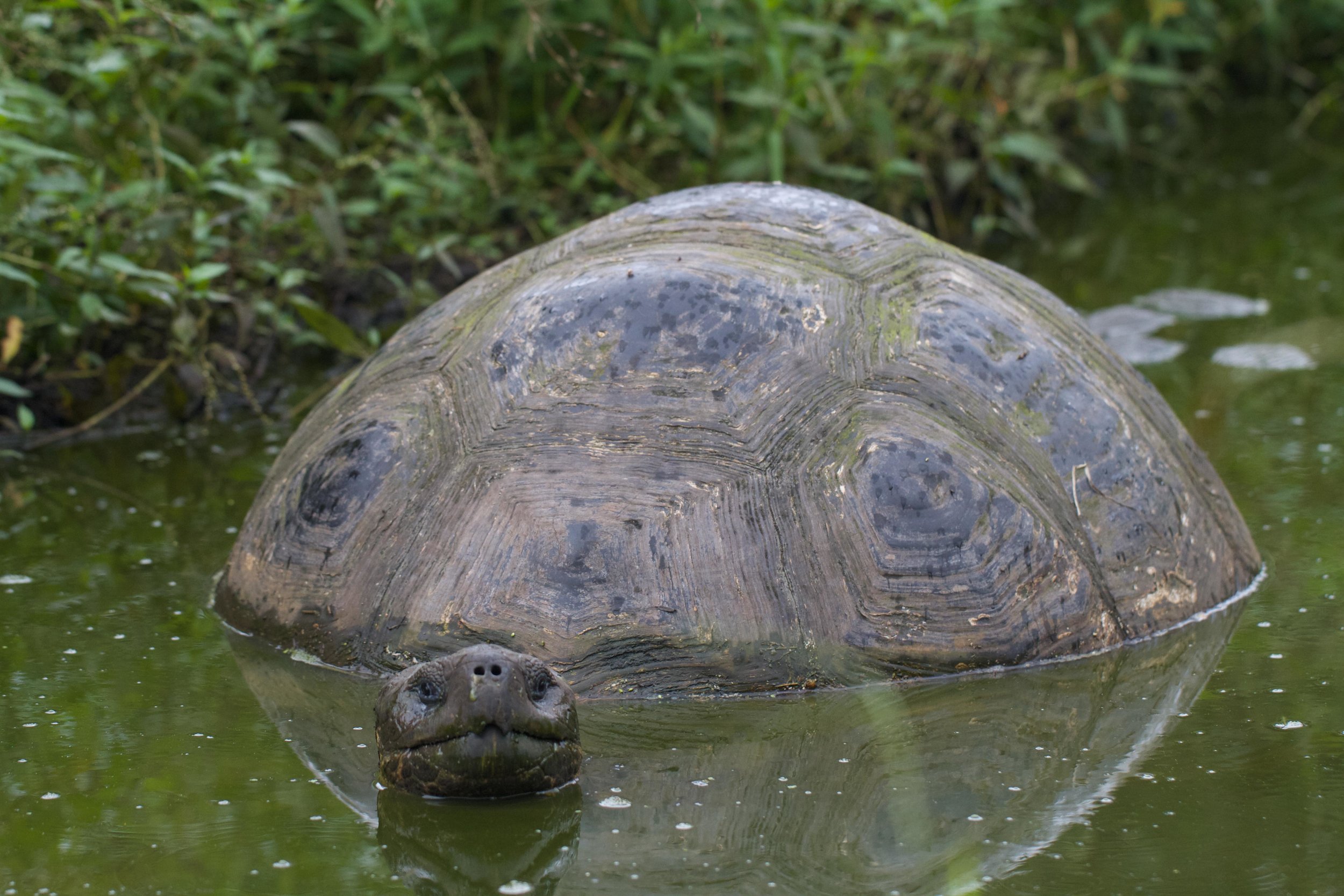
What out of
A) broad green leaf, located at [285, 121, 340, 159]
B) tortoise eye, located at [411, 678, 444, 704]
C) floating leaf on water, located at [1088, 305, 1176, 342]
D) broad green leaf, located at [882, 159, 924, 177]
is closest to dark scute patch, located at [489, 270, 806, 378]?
tortoise eye, located at [411, 678, 444, 704]

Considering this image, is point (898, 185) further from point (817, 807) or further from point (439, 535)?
point (817, 807)

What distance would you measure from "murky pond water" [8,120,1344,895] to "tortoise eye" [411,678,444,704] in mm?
168

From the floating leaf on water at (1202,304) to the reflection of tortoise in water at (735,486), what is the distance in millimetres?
2688

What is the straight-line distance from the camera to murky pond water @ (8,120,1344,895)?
2250 millimetres

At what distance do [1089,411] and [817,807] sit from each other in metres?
1.20

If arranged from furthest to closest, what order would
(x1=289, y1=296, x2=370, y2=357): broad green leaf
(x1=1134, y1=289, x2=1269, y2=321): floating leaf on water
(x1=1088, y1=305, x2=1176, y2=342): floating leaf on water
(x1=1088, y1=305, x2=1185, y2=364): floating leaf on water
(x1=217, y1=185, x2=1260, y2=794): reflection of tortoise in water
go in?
(x1=1134, y1=289, x2=1269, y2=321): floating leaf on water → (x1=1088, y1=305, x2=1176, y2=342): floating leaf on water → (x1=1088, y1=305, x2=1185, y2=364): floating leaf on water → (x1=289, y1=296, x2=370, y2=357): broad green leaf → (x1=217, y1=185, x2=1260, y2=794): reflection of tortoise in water

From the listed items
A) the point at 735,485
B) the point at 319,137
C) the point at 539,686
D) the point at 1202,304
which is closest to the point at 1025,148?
the point at 1202,304

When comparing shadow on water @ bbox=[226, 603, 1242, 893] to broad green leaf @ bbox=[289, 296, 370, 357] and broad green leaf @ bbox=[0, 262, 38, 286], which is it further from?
broad green leaf @ bbox=[289, 296, 370, 357]

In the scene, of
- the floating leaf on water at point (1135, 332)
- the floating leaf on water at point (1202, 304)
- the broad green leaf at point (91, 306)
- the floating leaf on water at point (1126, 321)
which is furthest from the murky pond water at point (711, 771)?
the floating leaf on water at point (1202, 304)

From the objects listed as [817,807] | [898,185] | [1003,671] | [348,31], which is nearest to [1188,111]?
[898,185]

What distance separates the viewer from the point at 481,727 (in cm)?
243

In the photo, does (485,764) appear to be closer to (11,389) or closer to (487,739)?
(487,739)

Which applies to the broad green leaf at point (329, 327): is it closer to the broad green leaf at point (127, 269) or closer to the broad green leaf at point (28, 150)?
the broad green leaf at point (127, 269)

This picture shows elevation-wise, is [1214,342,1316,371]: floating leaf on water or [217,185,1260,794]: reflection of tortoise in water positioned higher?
[1214,342,1316,371]: floating leaf on water
